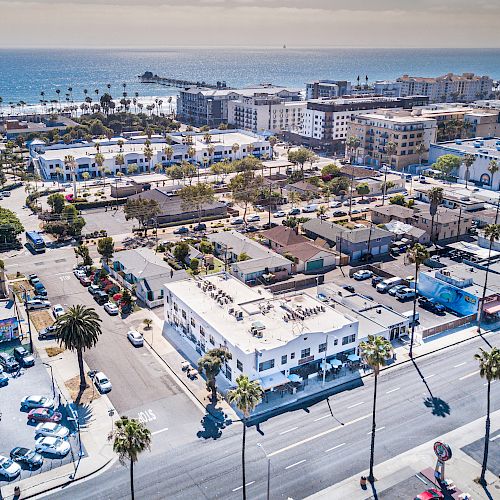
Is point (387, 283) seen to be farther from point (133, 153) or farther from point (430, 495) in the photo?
point (133, 153)

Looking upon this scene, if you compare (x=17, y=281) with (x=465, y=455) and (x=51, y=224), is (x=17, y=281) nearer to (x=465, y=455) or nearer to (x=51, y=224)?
(x=51, y=224)

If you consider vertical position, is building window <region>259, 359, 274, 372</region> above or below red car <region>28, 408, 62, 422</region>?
above

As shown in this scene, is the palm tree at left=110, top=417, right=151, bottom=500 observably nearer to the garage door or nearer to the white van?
the white van

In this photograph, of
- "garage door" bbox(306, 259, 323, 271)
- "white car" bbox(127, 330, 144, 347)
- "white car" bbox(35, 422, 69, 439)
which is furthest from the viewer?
"garage door" bbox(306, 259, 323, 271)

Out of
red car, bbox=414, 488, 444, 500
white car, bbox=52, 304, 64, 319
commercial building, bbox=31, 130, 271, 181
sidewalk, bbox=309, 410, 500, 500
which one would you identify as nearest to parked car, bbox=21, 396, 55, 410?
white car, bbox=52, 304, 64, 319

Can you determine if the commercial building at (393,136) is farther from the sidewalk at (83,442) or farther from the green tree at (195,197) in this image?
the sidewalk at (83,442)

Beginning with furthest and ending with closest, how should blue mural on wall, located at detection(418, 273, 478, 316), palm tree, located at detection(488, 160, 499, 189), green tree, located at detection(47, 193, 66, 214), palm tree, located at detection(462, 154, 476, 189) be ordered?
palm tree, located at detection(462, 154, 476, 189)
palm tree, located at detection(488, 160, 499, 189)
green tree, located at detection(47, 193, 66, 214)
blue mural on wall, located at detection(418, 273, 478, 316)

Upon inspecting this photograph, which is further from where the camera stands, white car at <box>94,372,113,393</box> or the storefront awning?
the storefront awning
